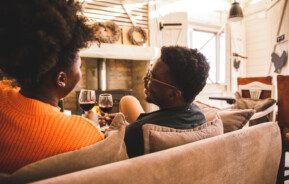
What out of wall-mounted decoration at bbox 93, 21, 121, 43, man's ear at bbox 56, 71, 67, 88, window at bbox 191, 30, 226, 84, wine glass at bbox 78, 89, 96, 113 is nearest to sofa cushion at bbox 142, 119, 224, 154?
man's ear at bbox 56, 71, 67, 88

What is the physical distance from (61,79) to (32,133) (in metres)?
0.24

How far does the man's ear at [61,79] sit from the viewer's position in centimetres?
89

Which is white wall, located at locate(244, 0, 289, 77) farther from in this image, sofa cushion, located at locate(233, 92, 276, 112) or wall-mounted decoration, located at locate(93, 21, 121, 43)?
wall-mounted decoration, located at locate(93, 21, 121, 43)

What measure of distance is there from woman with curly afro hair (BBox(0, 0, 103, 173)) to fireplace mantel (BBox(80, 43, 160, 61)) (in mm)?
4003

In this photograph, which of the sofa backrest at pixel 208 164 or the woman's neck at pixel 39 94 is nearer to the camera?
the sofa backrest at pixel 208 164

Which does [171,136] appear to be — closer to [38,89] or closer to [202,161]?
[202,161]

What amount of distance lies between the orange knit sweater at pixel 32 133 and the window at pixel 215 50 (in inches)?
254

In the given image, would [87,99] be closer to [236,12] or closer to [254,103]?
[254,103]

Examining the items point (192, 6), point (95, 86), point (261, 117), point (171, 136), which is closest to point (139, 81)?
point (95, 86)

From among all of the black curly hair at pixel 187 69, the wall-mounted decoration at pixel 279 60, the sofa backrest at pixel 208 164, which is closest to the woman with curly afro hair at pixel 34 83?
the sofa backrest at pixel 208 164

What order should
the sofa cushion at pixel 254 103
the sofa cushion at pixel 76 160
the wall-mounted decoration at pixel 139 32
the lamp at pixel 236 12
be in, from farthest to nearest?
the wall-mounted decoration at pixel 139 32 → the lamp at pixel 236 12 → the sofa cushion at pixel 254 103 → the sofa cushion at pixel 76 160

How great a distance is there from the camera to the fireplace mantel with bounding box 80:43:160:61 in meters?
4.93

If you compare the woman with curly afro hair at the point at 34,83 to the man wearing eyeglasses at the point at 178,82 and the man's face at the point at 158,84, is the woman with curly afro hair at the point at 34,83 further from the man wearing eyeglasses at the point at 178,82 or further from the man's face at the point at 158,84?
the man's face at the point at 158,84

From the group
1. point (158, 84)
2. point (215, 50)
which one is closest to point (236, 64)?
point (215, 50)
